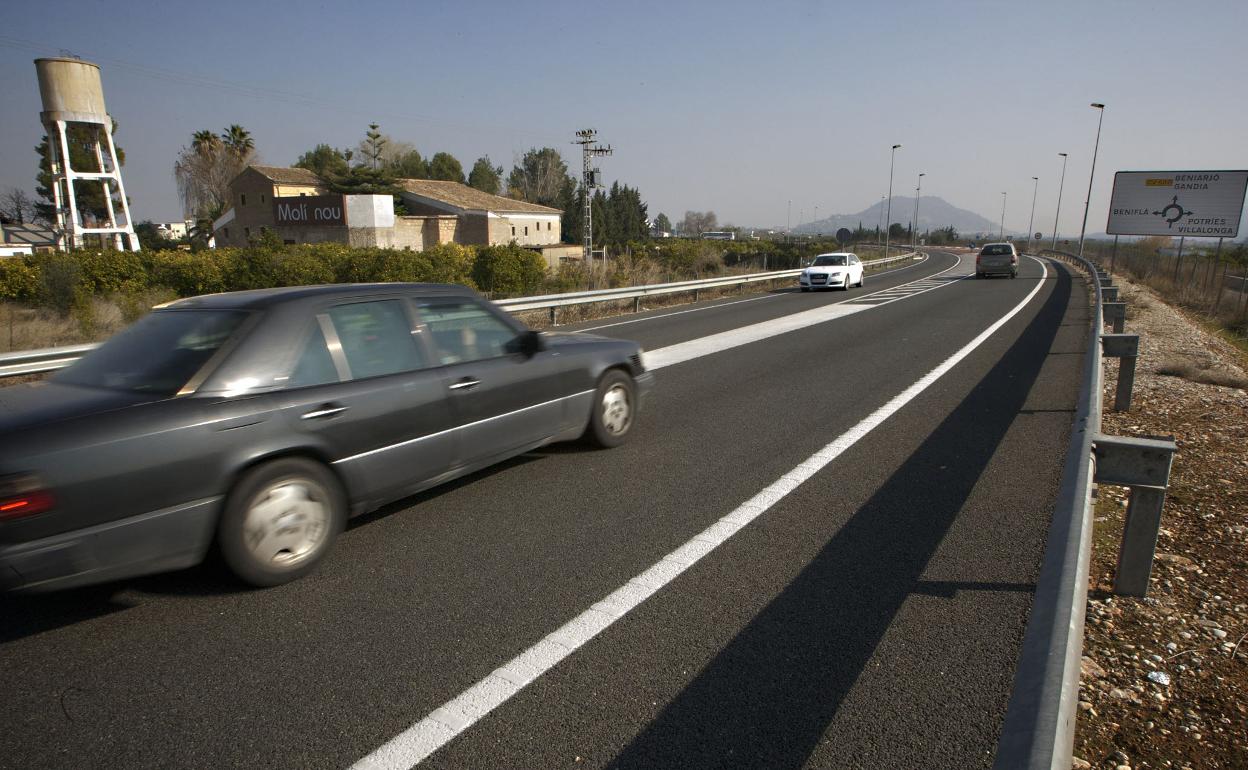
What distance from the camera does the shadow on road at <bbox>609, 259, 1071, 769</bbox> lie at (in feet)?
8.27

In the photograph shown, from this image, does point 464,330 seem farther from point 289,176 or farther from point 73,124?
point 289,176

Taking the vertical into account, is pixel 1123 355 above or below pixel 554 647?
above

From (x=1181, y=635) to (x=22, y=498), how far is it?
5035mm

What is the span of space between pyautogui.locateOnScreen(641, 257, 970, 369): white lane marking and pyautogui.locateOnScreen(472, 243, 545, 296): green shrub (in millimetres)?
9345

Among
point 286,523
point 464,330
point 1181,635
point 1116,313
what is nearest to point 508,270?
point 1116,313

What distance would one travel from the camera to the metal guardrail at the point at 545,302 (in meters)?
8.05

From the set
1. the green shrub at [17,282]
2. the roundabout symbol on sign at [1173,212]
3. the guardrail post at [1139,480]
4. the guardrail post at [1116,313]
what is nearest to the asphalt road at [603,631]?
the guardrail post at [1139,480]

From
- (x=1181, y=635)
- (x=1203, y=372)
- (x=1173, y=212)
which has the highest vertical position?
(x=1173, y=212)

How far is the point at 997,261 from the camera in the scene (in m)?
31.4

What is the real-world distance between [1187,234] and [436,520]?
34.9 meters

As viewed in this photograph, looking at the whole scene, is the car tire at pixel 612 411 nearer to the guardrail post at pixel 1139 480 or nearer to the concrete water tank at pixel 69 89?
the guardrail post at pixel 1139 480

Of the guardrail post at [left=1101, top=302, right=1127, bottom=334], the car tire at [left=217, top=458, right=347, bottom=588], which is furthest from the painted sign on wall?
the car tire at [left=217, top=458, right=347, bottom=588]

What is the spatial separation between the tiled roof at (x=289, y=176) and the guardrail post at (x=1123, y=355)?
5047 cm

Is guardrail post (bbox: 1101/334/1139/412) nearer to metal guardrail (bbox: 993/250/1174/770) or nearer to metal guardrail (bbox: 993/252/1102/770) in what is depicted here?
metal guardrail (bbox: 993/250/1174/770)
